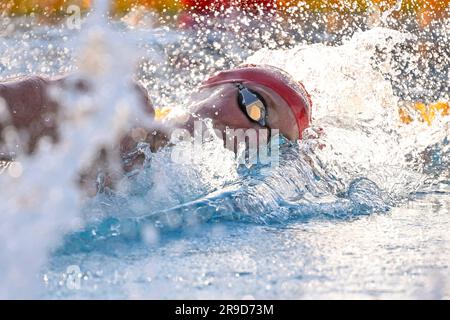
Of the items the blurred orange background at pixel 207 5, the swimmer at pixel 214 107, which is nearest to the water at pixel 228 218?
the swimmer at pixel 214 107

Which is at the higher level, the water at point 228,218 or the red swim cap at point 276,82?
the red swim cap at point 276,82

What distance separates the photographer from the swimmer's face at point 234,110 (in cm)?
209

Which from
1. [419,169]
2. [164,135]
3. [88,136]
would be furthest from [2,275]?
[419,169]

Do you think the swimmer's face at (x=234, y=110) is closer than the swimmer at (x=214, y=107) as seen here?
No

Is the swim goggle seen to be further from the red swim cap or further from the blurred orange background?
the blurred orange background

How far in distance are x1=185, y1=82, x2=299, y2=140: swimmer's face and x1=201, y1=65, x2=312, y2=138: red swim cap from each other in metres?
0.02

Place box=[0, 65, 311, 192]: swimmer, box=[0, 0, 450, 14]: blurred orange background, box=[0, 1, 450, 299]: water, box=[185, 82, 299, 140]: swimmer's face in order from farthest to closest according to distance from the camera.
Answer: box=[0, 0, 450, 14]: blurred orange background → box=[185, 82, 299, 140]: swimmer's face → box=[0, 65, 311, 192]: swimmer → box=[0, 1, 450, 299]: water

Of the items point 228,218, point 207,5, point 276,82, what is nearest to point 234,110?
point 276,82

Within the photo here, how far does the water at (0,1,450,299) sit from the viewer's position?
117 cm

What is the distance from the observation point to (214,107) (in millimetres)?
2115

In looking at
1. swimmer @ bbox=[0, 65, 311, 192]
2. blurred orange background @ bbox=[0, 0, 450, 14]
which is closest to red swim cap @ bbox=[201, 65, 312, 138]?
swimmer @ bbox=[0, 65, 311, 192]

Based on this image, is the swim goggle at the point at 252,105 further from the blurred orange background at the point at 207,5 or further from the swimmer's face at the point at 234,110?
the blurred orange background at the point at 207,5

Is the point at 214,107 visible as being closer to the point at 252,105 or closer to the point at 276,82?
the point at 252,105

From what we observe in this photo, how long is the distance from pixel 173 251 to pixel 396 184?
96 centimetres
